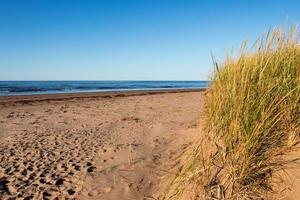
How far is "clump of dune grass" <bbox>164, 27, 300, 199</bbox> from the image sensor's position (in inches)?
120

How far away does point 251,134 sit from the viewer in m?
3.03

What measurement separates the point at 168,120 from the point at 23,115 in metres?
6.03

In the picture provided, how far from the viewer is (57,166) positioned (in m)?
5.60

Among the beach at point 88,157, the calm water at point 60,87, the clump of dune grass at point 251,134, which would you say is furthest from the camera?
the calm water at point 60,87

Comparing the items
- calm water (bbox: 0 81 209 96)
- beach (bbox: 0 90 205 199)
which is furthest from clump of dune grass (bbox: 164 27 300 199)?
calm water (bbox: 0 81 209 96)

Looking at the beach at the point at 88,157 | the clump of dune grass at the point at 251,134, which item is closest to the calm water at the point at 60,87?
the beach at the point at 88,157

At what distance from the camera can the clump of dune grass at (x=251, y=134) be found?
120 inches

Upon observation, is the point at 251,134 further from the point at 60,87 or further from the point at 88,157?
the point at 60,87

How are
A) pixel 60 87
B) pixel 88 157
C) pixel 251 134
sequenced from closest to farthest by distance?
pixel 251 134, pixel 88 157, pixel 60 87

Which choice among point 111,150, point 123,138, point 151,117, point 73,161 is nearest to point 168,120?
point 151,117

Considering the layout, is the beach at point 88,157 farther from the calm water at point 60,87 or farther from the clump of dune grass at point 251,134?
the calm water at point 60,87

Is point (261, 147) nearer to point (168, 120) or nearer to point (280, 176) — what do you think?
point (280, 176)

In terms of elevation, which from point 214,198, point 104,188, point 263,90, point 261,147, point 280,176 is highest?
point 263,90

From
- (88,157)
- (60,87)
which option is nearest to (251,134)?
(88,157)
